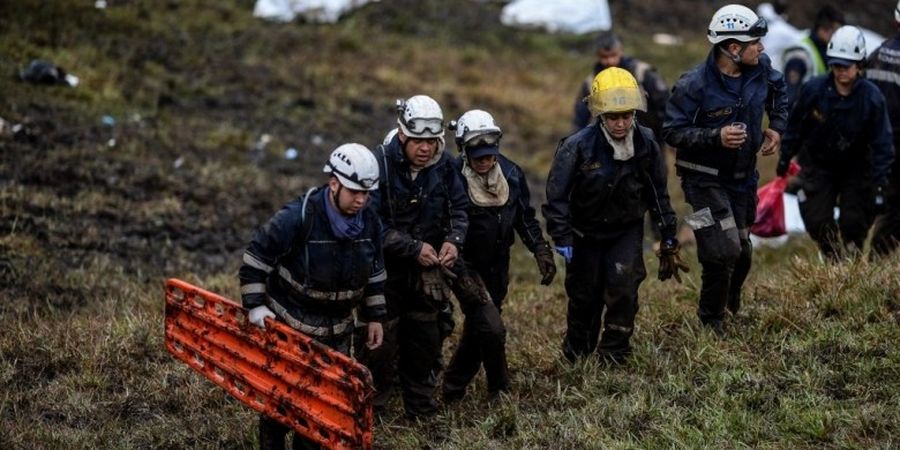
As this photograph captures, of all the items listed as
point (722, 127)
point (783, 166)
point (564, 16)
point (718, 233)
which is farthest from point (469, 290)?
point (564, 16)

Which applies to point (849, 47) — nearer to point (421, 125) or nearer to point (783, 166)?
point (783, 166)

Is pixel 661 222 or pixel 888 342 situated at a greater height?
pixel 661 222

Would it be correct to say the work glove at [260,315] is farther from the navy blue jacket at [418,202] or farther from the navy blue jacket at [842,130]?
the navy blue jacket at [842,130]

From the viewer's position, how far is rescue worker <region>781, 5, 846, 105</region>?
1055cm

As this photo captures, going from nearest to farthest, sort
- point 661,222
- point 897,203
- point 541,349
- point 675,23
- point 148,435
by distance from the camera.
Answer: point 148,435
point 661,222
point 541,349
point 897,203
point 675,23

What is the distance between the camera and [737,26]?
22.1 ft

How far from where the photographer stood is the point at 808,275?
7656mm

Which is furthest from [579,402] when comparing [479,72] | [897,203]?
[479,72]

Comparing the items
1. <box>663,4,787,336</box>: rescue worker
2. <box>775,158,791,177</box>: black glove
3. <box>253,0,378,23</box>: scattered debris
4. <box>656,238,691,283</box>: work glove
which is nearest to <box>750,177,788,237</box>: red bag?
<box>775,158,791,177</box>: black glove

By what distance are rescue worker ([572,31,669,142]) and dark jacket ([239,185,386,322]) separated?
15.8ft

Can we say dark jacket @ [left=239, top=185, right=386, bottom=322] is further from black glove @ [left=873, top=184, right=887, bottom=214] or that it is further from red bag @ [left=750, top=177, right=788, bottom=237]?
black glove @ [left=873, top=184, right=887, bottom=214]

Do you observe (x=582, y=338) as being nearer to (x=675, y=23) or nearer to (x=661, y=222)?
(x=661, y=222)

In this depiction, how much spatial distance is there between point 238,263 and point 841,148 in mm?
5573

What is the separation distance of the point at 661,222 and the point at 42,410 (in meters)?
3.95
